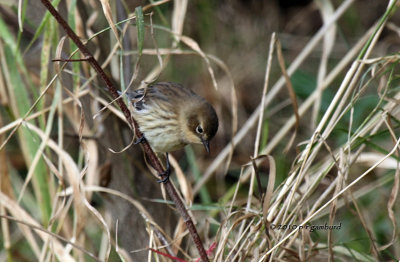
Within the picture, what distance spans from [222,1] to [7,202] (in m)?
2.50

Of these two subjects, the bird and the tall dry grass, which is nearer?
the tall dry grass

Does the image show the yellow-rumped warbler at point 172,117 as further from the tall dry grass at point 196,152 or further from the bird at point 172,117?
the tall dry grass at point 196,152

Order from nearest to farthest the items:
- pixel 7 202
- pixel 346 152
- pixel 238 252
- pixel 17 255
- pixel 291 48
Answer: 1. pixel 238 252
2. pixel 346 152
3. pixel 7 202
4. pixel 17 255
5. pixel 291 48

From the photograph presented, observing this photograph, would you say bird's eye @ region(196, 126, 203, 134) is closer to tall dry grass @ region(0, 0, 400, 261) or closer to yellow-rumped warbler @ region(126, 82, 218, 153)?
yellow-rumped warbler @ region(126, 82, 218, 153)

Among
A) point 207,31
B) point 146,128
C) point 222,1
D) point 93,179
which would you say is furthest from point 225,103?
point 93,179

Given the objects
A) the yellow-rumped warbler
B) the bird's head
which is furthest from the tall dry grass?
the bird's head

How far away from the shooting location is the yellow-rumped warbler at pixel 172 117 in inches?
97.4

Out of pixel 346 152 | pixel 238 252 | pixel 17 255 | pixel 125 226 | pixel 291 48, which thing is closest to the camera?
pixel 238 252

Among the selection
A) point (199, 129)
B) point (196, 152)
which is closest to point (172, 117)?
point (199, 129)

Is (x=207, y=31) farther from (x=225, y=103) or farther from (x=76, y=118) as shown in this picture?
(x=76, y=118)

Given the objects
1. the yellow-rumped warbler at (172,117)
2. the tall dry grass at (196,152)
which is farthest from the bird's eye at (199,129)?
the tall dry grass at (196,152)

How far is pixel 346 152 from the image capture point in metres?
1.89

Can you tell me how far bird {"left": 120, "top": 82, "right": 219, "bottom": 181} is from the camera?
97.3 inches

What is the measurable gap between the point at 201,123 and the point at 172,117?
0.61 ft
